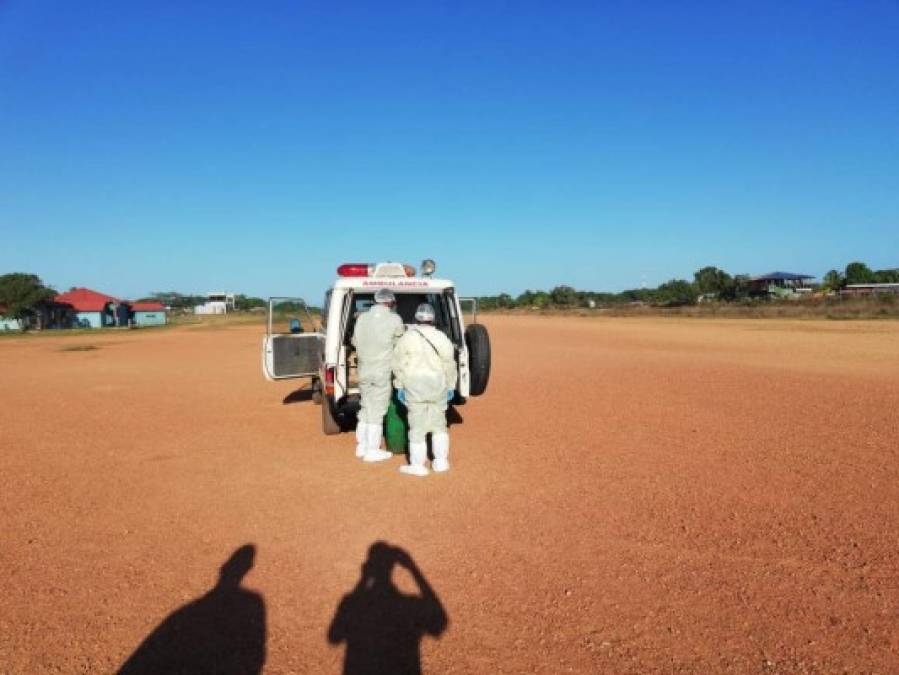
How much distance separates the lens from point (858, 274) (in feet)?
291

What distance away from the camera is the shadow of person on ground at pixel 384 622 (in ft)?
9.19

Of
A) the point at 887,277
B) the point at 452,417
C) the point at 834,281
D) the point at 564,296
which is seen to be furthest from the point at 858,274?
the point at 452,417

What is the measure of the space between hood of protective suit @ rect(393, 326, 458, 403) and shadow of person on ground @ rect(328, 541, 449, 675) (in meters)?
2.16

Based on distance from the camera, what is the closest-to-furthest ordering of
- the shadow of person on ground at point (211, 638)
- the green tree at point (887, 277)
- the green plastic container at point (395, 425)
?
the shadow of person on ground at point (211, 638) → the green plastic container at point (395, 425) → the green tree at point (887, 277)

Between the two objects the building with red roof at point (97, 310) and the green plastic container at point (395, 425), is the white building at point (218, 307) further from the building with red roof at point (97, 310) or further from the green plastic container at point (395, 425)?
the green plastic container at point (395, 425)

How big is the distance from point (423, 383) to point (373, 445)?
106cm

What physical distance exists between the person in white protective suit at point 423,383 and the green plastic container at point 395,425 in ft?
2.01

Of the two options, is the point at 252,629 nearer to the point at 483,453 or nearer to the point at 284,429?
the point at 483,453

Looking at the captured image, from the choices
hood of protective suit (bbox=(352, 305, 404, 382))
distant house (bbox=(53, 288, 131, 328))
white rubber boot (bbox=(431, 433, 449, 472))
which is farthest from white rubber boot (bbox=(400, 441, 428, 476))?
distant house (bbox=(53, 288, 131, 328))

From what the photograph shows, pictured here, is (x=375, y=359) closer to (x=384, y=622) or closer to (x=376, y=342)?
(x=376, y=342)

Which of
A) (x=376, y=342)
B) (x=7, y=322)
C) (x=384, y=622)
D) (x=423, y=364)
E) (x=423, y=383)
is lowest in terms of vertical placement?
(x=384, y=622)

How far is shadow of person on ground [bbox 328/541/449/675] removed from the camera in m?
2.80

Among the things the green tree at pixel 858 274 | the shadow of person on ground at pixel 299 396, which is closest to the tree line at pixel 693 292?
the green tree at pixel 858 274

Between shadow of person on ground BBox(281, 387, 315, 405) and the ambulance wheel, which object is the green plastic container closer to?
the ambulance wheel
